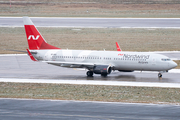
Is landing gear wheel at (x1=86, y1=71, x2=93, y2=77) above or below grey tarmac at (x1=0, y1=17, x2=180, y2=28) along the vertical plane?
below

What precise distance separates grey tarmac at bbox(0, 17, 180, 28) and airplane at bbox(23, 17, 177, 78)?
4817 centimetres

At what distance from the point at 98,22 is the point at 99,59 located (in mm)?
57587

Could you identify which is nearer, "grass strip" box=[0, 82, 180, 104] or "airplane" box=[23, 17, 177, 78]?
"grass strip" box=[0, 82, 180, 104]

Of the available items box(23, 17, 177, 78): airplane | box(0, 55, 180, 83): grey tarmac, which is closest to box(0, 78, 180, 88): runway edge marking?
box(0, 55, 180, 83): grey tarmac

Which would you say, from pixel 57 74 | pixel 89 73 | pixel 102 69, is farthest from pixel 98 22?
pixel 102 69

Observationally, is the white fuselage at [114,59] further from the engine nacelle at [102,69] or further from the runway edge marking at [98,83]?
the runway edge marking at [98,83]

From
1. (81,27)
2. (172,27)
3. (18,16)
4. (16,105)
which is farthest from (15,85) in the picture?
(18,16)

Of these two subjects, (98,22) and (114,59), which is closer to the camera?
(114,59)

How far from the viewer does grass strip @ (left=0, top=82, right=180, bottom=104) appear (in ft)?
99.7

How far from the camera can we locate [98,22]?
100062 mm

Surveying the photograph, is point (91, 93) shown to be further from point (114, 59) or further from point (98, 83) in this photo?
point (114, 59)

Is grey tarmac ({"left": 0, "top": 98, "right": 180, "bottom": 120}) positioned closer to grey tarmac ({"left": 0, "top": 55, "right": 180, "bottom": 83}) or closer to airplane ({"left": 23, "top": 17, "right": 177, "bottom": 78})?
grey tarmac ({"left": 0, "top": 55, "right": 180, "bottom": 83})

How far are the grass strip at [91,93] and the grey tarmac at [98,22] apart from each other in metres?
58.9

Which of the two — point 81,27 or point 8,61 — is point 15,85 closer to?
point 8,61
